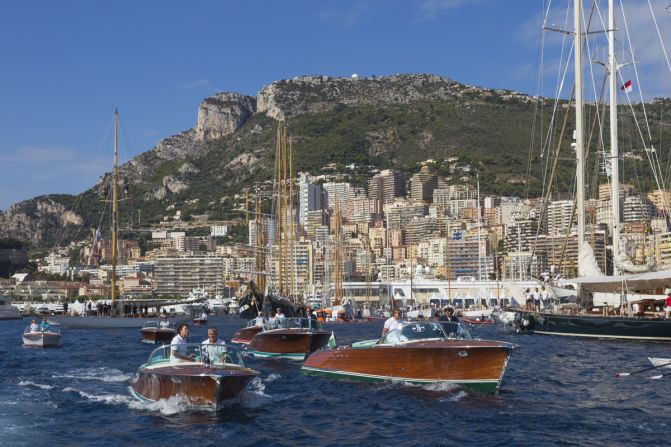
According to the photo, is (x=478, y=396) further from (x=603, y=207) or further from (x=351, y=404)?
(x=603, y=207)

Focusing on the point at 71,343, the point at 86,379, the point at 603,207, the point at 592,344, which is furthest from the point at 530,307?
the point at 603,207

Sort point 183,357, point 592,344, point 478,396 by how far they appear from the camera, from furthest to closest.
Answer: point 592,344, point 478,396, point 183,357

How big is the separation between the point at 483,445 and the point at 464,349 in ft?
20.5

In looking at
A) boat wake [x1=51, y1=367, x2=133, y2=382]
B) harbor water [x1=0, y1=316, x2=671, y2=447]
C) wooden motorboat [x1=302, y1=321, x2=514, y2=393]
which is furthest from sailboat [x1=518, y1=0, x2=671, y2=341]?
boat wake [x1=51, y1=367, x2=133, y2=382]

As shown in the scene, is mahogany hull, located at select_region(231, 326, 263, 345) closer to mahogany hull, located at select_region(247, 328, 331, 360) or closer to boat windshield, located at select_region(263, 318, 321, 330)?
boat windshield, located at select_region(263, 318, 321, 330)

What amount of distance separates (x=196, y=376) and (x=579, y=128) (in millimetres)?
39023

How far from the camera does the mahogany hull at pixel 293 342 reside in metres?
36.3

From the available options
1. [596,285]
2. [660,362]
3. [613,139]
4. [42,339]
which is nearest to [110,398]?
[660,362]

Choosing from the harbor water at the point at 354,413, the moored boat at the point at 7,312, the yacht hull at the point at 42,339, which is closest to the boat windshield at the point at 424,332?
the harbor water at the point at 354,413

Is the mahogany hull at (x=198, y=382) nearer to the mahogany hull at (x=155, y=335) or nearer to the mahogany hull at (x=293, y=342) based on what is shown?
the mahogany hull at (x=293, y=342)

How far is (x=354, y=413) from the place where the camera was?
22.4 meters

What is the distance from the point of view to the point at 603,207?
16100cm

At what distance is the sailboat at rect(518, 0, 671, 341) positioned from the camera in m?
42.4

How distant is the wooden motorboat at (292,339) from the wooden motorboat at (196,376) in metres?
13.2
